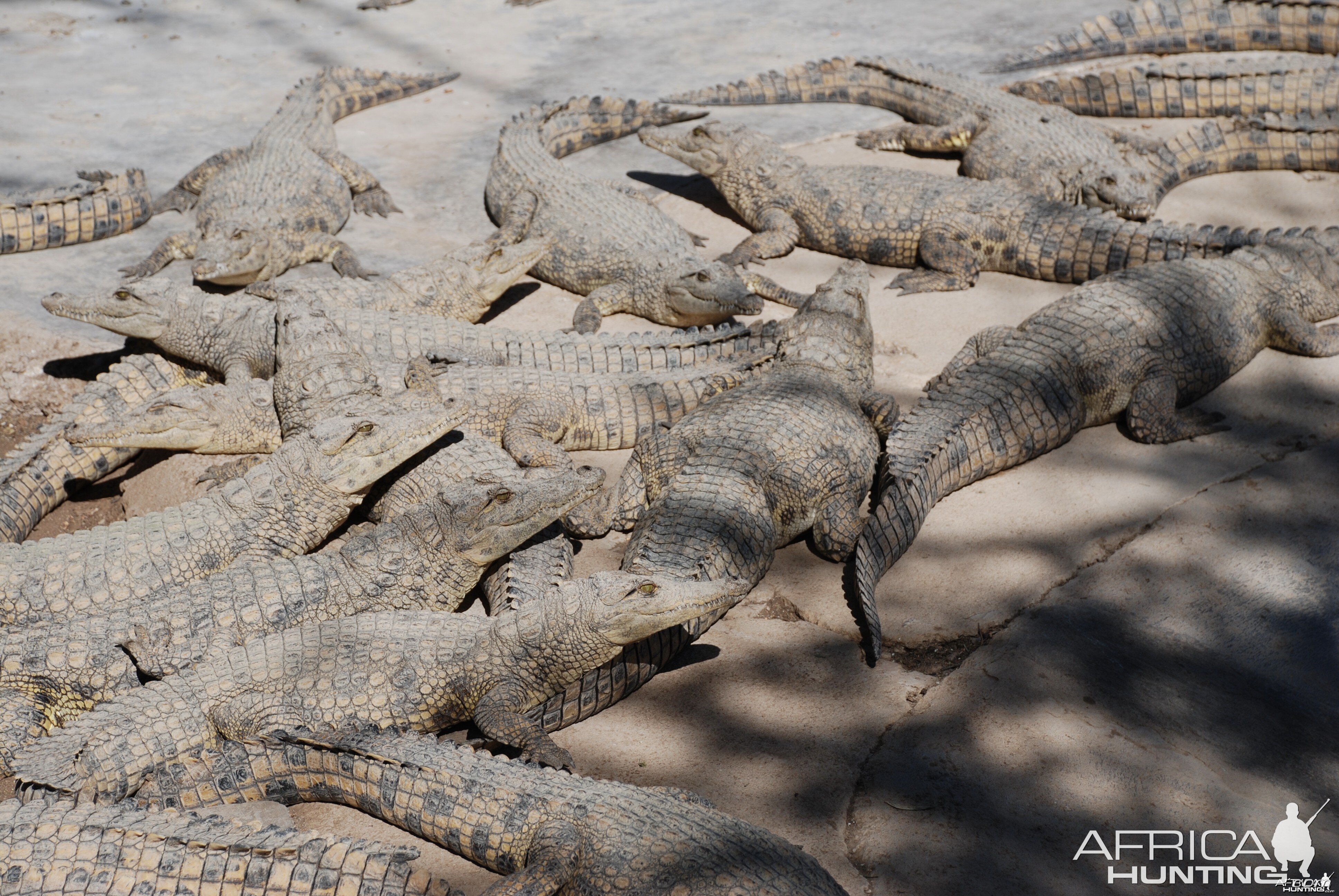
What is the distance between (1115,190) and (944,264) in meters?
1.33

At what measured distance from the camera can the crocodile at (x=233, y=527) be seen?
14.0ft

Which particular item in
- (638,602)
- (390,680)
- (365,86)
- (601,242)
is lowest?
(390,680)

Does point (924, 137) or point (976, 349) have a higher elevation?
point (924, 137)

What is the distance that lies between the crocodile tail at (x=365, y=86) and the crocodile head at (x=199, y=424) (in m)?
3.81

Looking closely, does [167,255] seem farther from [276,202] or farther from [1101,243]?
[1101,243]

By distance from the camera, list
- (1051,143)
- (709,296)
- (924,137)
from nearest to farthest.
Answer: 1. (709,296)
2. (1051,143)
3. (924,137)

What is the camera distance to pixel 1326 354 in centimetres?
555

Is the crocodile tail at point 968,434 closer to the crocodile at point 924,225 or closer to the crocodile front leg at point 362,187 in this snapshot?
the crocodile at point 924,225

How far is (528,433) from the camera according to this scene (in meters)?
5.01

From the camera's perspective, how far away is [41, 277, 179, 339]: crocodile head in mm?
5691

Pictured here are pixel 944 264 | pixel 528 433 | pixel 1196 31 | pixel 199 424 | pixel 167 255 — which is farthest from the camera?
pixel 1196 31

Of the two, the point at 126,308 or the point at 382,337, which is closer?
the point at 382,337

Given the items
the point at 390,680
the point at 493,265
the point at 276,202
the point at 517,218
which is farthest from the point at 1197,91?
the point at 390,680

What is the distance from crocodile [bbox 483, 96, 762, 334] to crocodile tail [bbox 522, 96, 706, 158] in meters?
0.16
